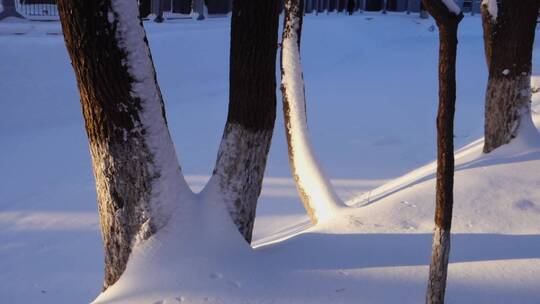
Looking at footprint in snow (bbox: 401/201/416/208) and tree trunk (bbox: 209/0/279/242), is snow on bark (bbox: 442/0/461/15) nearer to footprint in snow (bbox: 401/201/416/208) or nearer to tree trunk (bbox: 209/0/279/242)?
tree trunk (bbox: 209/0/279/242)

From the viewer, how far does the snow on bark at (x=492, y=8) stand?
6629 millimetres

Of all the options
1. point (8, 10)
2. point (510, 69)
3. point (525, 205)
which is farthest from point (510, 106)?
point (8, 10)

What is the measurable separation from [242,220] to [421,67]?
18.3 meters

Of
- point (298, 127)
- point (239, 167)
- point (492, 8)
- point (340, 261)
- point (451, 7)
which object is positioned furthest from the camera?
Result: point (492, 8)

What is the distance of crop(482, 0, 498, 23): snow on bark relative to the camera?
6629 mm

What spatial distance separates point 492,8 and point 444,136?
424 centimetres

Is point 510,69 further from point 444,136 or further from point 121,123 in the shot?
point 121,123

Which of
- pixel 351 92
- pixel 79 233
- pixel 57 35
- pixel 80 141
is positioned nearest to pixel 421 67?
pixel 351 92

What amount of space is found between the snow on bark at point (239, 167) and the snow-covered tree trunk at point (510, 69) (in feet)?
10.7

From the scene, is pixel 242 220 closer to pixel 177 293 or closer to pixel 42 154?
pixel 177 293

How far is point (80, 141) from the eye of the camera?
35.1ft

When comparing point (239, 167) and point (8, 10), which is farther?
point (8, 10)

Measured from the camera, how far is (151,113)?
3.69 meters

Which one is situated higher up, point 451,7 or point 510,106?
point 451,7
